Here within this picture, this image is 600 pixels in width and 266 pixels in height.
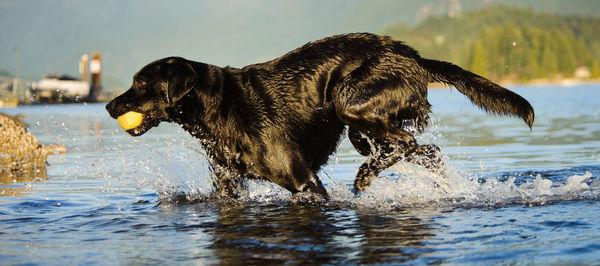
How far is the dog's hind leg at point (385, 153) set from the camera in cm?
650

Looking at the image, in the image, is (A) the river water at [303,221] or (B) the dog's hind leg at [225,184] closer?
(A) the river water at [303,221]

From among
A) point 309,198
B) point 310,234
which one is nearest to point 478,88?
point 309,198

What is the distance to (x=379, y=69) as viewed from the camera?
6199mm

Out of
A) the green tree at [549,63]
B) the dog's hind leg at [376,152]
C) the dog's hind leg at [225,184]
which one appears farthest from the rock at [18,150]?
the green tree at [549,63]

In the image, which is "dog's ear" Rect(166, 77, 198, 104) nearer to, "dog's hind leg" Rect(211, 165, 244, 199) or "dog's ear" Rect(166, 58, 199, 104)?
"dog's ear" Rect(166, 58, 199, 104)

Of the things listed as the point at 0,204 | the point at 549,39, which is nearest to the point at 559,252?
the point at 0,204

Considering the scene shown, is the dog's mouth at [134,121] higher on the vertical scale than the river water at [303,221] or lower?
higher

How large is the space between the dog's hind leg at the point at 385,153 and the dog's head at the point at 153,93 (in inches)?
65.8

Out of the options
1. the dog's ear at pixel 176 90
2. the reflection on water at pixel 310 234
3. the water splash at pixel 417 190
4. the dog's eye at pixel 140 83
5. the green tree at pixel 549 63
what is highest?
the green tree at pixel 549 63

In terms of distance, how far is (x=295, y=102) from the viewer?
6199 mm

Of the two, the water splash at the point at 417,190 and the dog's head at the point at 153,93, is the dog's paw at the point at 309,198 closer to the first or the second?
the water splash at the point at 417,190

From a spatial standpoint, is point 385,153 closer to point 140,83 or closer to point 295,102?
point 295,102

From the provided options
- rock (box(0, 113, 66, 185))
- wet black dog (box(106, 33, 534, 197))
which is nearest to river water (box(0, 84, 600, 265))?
wet black dog (box(106, 33, 534, 197))

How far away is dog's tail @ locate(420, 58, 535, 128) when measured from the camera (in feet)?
21.1
